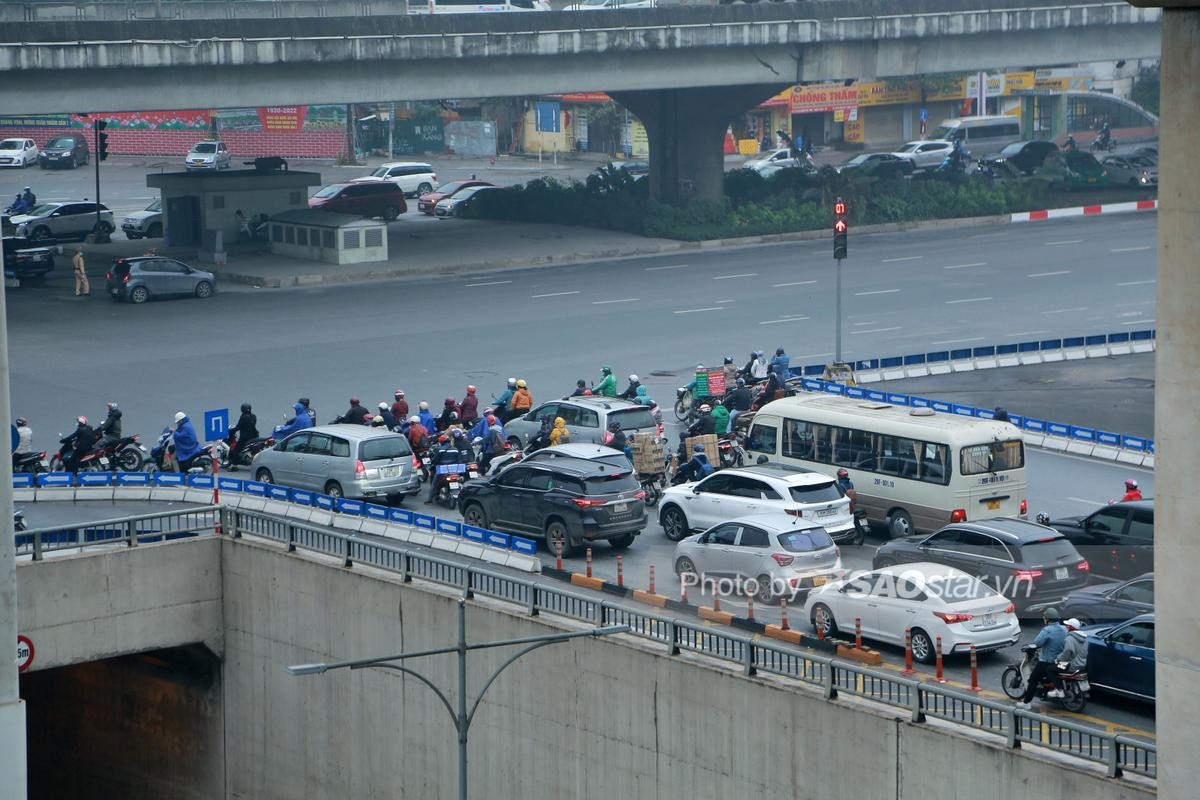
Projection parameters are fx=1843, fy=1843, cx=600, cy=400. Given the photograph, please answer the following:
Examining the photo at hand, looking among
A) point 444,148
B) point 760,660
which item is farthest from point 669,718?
point 444,148

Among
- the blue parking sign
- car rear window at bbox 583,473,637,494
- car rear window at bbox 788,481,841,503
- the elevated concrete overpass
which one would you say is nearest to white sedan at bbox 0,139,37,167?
the elevated concrete overpass

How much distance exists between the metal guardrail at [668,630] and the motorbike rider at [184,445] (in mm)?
2638

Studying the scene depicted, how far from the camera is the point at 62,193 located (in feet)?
243

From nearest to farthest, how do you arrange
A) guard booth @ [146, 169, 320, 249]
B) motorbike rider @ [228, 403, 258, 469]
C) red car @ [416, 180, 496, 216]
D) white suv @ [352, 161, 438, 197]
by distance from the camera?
motorbike rider @ [228, 403, 258, 469], guard booth @ [146, 169, 320, 249], red car @ [416, 180, 496, 216], white suv @ [352, 161, 438, 197]

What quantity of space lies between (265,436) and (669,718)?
14655 millimetres

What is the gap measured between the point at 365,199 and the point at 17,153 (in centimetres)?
2649

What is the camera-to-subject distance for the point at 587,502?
26.4 metres

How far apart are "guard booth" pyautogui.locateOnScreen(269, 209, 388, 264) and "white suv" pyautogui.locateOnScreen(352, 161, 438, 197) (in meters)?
17.7

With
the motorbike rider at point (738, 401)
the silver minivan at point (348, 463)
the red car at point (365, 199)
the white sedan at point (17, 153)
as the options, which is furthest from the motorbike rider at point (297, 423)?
the white sedan at point (17, 153)

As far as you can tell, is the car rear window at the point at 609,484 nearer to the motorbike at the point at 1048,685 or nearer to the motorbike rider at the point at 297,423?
the motorbike rider at the point at 297,423

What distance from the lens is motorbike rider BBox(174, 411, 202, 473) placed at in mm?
31203

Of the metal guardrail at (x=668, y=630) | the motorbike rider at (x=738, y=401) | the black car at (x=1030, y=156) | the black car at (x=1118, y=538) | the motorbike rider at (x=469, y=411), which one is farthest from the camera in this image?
the black car at (x=1030, y=156)

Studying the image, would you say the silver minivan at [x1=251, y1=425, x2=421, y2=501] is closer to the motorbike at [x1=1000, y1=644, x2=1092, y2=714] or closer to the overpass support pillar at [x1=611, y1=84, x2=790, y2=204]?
the motorbike at [x1=1000, y1=644, x2=1092, y2=714]

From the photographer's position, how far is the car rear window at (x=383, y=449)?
96.4 feet
